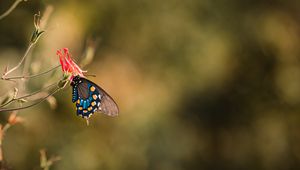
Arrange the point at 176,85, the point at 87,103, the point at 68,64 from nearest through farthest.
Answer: the point at 68,64
the point at 87,103
the point at 176,85

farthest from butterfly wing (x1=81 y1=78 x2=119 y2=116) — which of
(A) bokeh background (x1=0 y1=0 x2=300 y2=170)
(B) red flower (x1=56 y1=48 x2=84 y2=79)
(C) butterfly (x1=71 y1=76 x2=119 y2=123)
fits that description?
(A) bokeh background (x1=0 y1=0 x2=300 y2=170)

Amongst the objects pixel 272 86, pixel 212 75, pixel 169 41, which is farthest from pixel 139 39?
pixel 272 86

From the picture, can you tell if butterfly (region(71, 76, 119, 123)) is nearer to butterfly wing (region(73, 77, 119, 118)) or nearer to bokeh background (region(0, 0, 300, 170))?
butterfly wing (region(73, 77, 119, 118))

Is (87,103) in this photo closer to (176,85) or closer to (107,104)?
(107,104)

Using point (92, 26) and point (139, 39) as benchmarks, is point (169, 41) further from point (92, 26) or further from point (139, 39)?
point (92, 26)

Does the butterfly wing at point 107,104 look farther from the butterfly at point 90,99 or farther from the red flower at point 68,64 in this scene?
the red flower at point 68,64

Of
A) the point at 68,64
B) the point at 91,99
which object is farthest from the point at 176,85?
the point at 68,64
